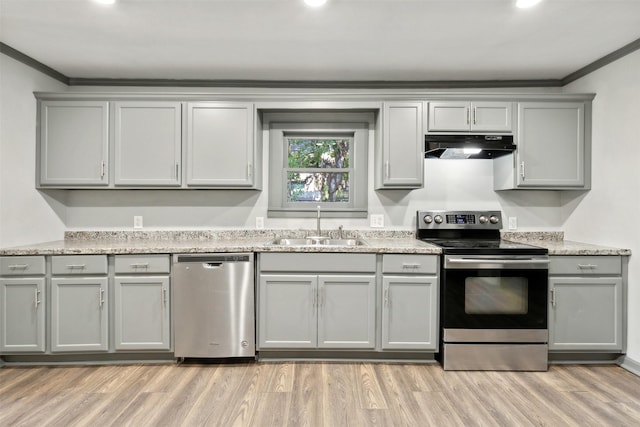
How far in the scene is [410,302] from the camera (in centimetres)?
266

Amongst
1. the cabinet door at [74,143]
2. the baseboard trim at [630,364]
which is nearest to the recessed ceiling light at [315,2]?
the cabinet door at [74,143]

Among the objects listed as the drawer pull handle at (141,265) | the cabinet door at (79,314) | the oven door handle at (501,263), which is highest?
the oven door handle at (501,263)

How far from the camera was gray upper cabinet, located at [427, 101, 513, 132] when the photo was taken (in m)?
2.97

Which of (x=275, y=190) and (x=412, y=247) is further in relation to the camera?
(x=275, y=190)

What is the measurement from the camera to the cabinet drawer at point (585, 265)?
2.63m

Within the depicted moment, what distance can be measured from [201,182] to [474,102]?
242cm

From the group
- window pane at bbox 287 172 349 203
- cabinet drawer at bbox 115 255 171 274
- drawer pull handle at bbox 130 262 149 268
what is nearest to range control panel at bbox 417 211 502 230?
window pane at bbox 287 172 349 203

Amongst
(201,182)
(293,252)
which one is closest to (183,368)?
(293,252)

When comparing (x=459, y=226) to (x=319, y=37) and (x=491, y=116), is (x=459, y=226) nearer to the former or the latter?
(x=491, y=116)

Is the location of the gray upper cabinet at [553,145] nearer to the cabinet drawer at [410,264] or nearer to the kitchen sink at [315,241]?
the cabinet drawer at [410,264]

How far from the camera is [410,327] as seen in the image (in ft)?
8.71

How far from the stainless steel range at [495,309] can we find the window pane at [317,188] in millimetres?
1223

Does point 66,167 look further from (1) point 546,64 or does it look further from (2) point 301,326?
(1) point 546,64

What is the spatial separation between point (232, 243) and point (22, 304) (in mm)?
1537
